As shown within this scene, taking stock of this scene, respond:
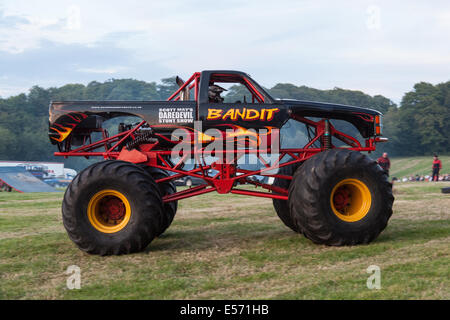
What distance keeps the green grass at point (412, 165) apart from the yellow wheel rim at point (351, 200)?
2270 inches

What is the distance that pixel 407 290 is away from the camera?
13.7 feet

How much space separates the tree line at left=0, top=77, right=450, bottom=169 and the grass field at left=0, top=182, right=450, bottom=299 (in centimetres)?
5528

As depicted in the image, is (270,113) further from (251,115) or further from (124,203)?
(124,203)

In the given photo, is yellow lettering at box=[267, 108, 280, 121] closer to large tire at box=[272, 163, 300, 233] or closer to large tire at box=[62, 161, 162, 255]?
large tire at box=[272, 163, 300, 233]

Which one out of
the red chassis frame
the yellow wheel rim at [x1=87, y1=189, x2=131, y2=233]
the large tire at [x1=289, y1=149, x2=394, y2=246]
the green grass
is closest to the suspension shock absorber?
the red chassis frame

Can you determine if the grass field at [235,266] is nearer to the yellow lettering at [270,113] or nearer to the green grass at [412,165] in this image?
the yellow lettering at [270,113]

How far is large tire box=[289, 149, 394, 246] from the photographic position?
6.19 metres

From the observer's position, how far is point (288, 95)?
3637 inches

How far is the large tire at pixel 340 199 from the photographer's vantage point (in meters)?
6.19

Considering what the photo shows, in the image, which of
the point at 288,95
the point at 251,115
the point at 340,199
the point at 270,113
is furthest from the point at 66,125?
the point at 288,95

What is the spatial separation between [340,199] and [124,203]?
304cm

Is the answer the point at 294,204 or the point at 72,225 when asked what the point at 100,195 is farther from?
the point at 294,204

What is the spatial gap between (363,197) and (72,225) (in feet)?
13.1

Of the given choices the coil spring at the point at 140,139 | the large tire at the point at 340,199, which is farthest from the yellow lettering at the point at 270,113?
the coil spring at the point at 140,139
